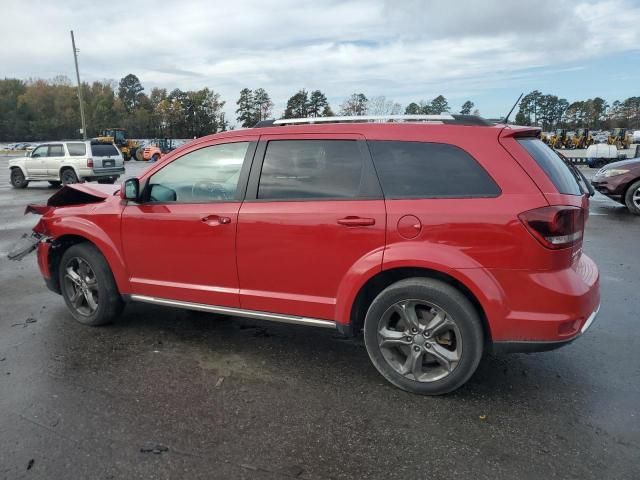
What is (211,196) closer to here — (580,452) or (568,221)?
(568,221)

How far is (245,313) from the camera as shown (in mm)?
3789

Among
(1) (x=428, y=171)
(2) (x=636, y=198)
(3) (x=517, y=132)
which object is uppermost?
(3) (x=517, y=132)

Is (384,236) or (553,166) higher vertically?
(553,166)

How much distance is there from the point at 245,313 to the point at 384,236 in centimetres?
129

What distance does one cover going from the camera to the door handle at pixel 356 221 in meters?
3.22

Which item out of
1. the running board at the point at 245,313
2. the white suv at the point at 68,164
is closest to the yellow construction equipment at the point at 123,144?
the white suv at the point at 68,164

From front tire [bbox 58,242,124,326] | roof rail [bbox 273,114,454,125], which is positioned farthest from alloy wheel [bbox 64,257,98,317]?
roof rail [bbox 273,114,454,125]

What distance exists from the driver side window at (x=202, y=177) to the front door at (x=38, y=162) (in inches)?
664

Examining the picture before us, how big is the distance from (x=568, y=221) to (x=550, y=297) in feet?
1.54

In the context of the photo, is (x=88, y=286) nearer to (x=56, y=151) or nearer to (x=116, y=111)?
(x=56, y=151)

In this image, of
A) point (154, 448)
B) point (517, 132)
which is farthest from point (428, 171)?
point (154, 448)

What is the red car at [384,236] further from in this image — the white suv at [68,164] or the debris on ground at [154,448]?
the white suv at [68,164]

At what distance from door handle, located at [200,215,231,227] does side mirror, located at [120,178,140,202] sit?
2.38ft

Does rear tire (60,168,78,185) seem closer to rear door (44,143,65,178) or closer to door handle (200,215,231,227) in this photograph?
rear door (44,143,65,178)
